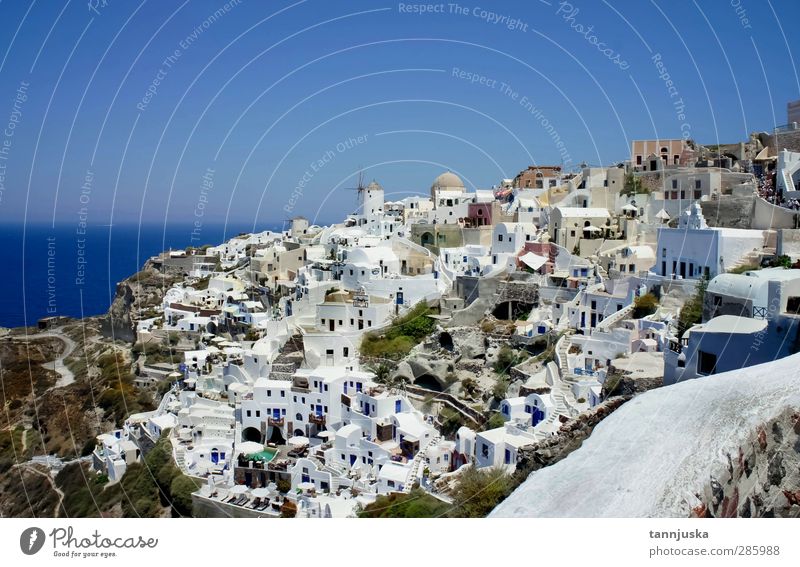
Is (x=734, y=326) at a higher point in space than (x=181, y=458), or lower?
higher

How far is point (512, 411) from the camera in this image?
39.5 ft

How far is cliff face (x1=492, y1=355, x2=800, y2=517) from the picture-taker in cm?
499

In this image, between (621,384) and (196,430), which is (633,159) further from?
(196,430)

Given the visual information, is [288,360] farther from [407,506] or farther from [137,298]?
[137,298]

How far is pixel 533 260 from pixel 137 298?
21.1 meters

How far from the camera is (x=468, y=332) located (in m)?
16.5

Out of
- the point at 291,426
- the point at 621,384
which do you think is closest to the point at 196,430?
the point at 291,426

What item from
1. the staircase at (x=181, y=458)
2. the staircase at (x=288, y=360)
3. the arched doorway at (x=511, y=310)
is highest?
the arched doorway at (x=511, y=310)

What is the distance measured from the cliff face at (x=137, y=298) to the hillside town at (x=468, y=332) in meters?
4.37

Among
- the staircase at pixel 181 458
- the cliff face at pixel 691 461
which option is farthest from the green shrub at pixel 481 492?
the staircase at pixel 181 458

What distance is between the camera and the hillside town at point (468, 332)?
35.9ft

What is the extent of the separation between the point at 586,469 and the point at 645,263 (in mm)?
12131

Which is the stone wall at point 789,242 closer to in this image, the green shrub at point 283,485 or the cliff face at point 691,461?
the cliff face at point 691,461

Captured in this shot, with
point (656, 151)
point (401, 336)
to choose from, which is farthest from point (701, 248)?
Result: point (656, 151)
